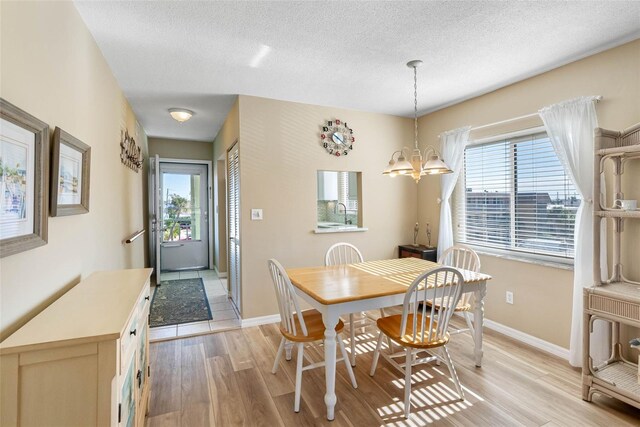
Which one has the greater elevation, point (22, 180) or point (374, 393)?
point (22, 180)

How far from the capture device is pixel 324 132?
3848 mm

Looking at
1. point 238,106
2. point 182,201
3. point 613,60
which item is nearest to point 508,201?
point 613,60

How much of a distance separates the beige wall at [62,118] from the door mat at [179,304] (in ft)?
3.28

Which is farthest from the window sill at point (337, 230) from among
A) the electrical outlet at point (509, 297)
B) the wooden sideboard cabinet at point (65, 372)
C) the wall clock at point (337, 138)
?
the wooden sideboard cabinet at point (65, 372)

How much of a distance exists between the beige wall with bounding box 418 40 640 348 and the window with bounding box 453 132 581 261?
0.62ft

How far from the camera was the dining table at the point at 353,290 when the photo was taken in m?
1.95

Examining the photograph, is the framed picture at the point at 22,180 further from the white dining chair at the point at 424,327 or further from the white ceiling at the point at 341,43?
the white dining chair at the point at 424,327

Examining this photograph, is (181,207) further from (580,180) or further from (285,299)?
(580,180)

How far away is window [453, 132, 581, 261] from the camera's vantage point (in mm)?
2807

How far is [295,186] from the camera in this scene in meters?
3.69

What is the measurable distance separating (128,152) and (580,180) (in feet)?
14.2

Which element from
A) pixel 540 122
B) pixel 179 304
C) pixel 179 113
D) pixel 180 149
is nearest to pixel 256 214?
pixel 179 113

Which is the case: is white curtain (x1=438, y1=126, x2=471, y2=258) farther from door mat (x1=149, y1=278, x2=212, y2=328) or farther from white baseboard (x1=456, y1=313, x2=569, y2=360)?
door mat (x1=149, y1=278, x2=212, y2=328)

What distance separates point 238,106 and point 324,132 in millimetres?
1050
